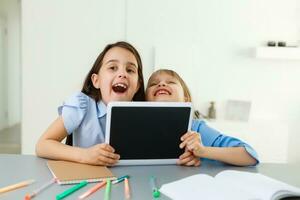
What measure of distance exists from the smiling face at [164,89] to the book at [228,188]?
1.35ft

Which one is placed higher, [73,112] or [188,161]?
[73,112]

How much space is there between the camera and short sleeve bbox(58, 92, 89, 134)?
1141mm

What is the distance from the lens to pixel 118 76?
3.80ft

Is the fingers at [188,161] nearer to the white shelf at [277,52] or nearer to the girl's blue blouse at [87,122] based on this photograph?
the girl's blue blouse at [87,122]

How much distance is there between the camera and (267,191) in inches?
30.4

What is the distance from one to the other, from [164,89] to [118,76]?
19 cm

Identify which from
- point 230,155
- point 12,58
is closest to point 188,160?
point 230,155

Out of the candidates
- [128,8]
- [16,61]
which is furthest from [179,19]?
[16,61]

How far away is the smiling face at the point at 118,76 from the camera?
1.16 m

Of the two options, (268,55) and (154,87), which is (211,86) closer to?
(268,55)

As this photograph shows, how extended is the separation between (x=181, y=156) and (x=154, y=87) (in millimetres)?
330

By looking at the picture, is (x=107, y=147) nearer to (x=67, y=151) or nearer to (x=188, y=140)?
(x=67, y=151)

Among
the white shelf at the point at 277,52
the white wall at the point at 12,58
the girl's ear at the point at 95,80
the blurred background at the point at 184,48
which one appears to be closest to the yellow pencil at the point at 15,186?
the girl's ear at the point at 95,80

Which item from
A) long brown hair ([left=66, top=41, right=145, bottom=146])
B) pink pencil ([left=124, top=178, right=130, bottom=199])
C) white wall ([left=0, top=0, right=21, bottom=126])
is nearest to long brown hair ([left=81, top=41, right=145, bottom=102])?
long brown hair ([left=66, top=41, right=145, bottom=146])
